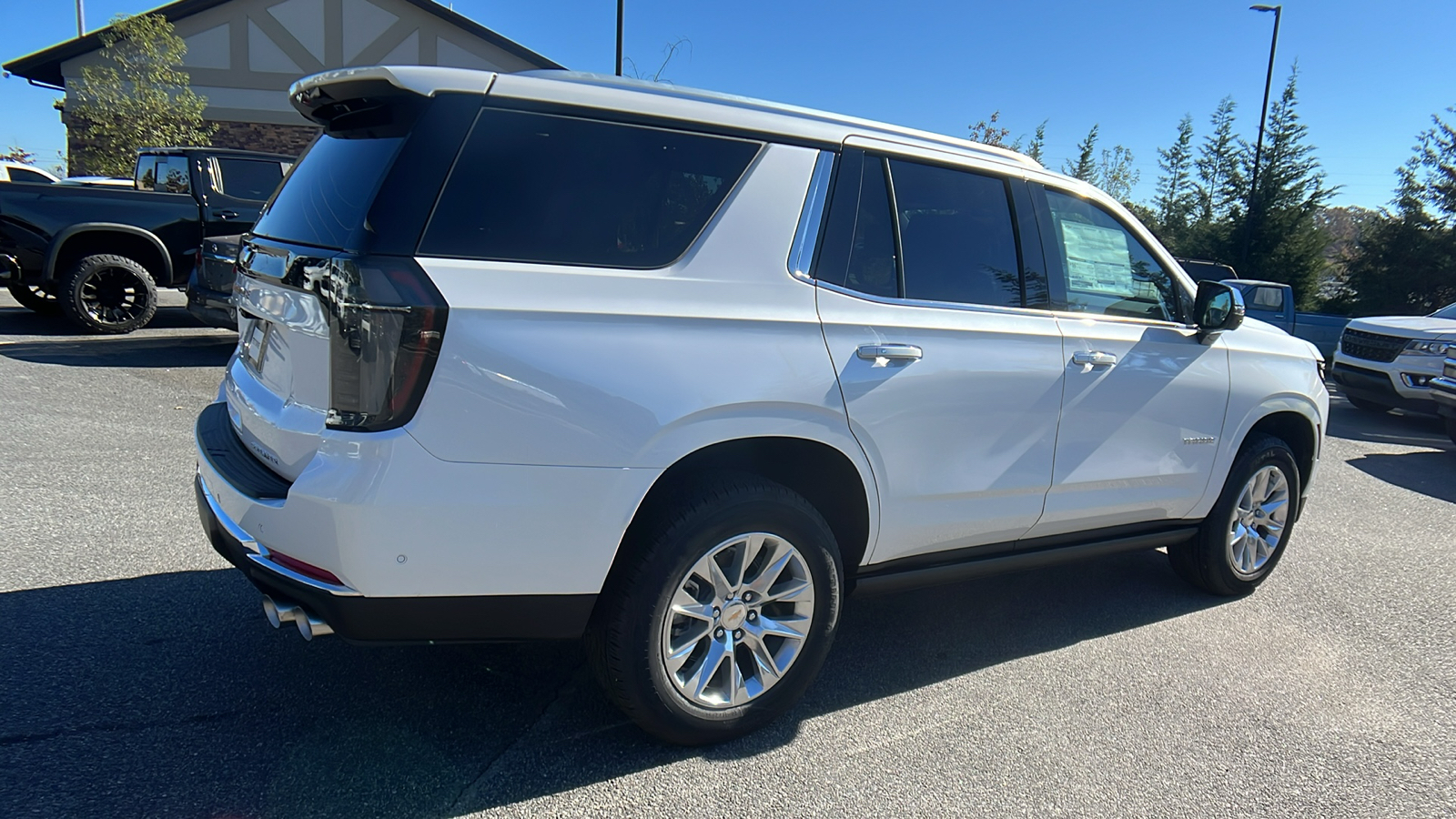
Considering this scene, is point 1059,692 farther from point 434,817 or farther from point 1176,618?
point 434,817

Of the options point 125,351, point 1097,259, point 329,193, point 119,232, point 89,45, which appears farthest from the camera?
point 89,45

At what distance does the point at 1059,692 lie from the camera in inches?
140

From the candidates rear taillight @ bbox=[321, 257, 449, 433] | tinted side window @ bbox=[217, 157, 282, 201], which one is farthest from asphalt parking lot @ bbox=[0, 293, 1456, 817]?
tinted side window @ bbox=[217, 157, 282, 201]

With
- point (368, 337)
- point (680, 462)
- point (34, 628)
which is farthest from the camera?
point (34, 628)

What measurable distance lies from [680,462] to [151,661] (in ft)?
6.52

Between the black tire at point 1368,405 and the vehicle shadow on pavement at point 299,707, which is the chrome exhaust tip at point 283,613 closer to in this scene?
the vehicle shadow on pavement at point 299,707

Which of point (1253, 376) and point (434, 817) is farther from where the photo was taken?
point (1253, 376)

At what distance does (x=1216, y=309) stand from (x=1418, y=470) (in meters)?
6.07

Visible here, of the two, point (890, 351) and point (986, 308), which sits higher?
point (986, 308)

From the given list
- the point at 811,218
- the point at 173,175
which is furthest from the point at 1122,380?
the point at 173,175

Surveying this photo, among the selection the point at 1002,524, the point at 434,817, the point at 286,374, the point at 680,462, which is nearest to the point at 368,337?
the point at 286,374

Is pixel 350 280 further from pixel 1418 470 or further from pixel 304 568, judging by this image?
pixel 1418 470

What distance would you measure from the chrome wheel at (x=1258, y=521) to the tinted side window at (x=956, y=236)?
1.91 metres

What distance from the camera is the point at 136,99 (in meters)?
21.5
